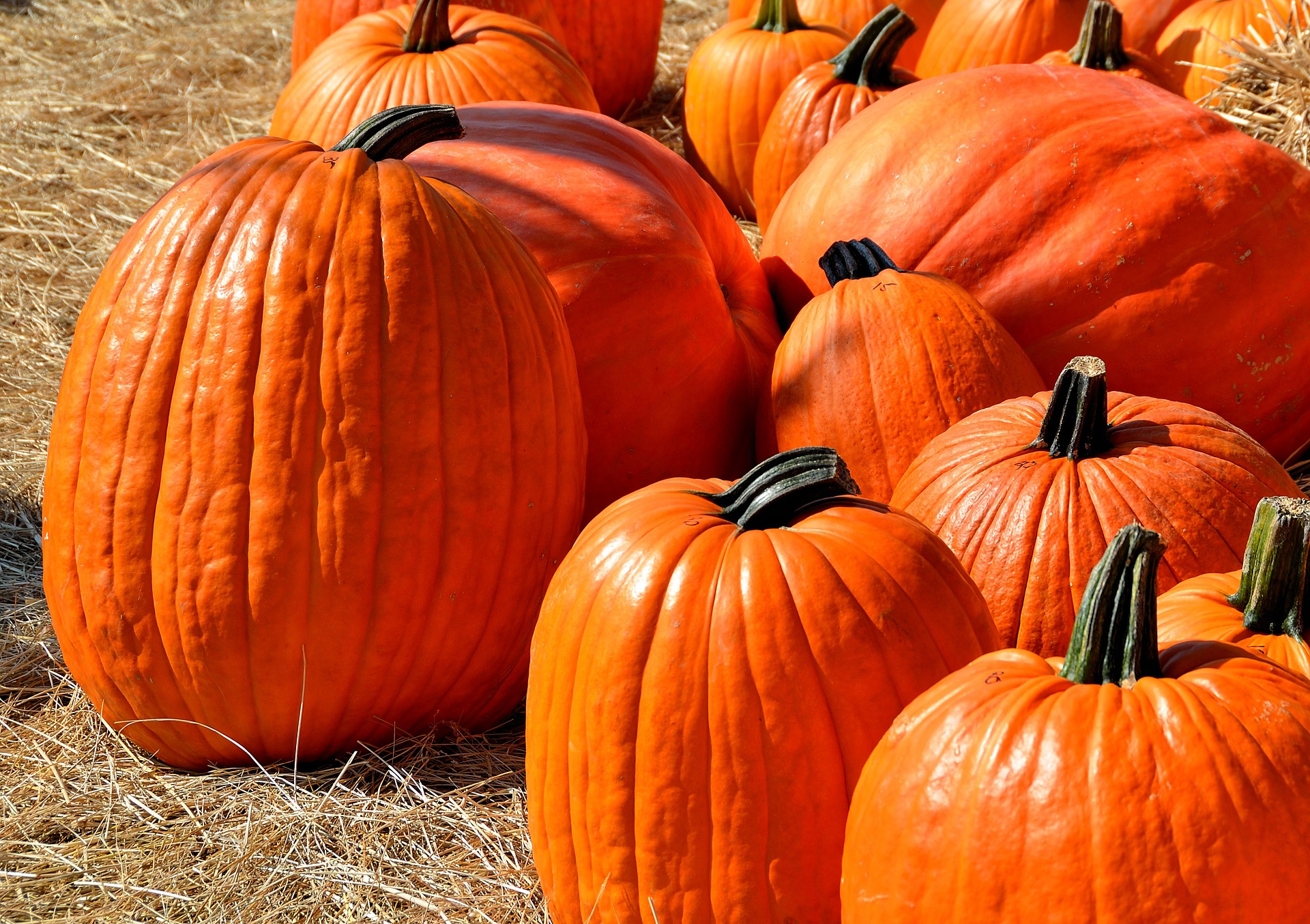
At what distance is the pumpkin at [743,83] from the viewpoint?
466cm

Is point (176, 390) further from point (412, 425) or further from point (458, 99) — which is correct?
point (458, 99)

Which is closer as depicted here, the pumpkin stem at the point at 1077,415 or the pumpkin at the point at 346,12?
the pumpkin stem at the point at 1077,415

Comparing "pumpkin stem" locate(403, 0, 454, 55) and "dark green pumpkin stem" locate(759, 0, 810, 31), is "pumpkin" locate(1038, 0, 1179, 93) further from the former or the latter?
"pumpkin stem" locate(403, 0, 454, 55)

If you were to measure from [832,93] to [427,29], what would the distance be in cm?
136

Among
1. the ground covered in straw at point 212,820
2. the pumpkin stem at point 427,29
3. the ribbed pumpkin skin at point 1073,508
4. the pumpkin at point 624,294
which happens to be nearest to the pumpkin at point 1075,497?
the ribbed pumpkin skin at point 1073,508

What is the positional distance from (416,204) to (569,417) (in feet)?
1.65

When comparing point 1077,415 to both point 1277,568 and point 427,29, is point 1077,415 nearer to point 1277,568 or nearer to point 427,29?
point 1277,568

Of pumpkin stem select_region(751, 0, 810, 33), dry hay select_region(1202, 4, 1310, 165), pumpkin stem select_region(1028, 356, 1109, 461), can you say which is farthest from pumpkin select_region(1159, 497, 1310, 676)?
pumpkin stem select_region(751, 0, 810, 33)

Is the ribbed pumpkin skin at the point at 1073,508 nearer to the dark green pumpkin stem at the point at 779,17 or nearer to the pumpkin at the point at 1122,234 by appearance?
the pumpkin at the point at 1122,234

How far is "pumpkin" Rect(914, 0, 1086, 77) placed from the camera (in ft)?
15.2

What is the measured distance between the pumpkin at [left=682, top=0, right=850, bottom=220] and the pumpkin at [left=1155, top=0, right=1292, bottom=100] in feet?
4.10

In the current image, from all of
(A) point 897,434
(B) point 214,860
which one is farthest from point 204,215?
(A) point 897,434

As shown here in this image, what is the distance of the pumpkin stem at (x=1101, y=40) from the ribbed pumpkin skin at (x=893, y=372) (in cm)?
174

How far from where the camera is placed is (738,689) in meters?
1.67
